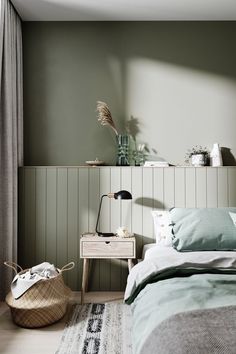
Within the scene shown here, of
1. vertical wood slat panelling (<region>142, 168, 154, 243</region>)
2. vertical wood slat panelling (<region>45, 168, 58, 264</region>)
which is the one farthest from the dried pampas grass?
vertical wood slat panelling (<region>45, 168, 58, 264</region>)

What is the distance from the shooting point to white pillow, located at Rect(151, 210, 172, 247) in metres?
2.97

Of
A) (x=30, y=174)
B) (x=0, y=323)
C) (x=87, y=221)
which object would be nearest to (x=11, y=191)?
(x=30, y=174)

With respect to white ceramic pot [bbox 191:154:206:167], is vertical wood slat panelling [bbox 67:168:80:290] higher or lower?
lower

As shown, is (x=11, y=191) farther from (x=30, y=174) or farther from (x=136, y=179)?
(x=136, y=179)

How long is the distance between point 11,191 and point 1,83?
0.94 meters

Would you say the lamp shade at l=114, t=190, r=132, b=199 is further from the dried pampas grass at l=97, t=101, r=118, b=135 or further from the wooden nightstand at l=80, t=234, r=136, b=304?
the dried pampas grass at l=97, t=101, r=118, b=135

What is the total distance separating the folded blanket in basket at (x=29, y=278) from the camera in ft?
8.39

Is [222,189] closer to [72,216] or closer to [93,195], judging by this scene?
[93,195]

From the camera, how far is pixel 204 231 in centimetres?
264

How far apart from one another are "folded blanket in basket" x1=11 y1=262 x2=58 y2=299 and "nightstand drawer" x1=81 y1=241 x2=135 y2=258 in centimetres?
34

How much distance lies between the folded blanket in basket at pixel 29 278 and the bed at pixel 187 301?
0.75m

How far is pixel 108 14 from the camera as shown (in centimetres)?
339

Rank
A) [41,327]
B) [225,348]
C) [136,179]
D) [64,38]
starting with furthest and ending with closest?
[64,38] → [136,179] → [41,327] → [225,348]

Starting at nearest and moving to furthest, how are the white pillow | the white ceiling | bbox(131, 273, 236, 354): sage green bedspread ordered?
1. bbox(131, 273, 236, 354): sage green bedspread
2. the white pillow
3. the white ceiling
